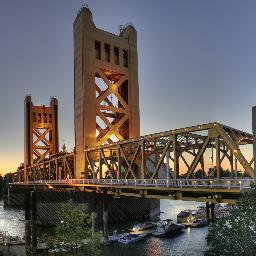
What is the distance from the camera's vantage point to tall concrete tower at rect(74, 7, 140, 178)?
251ft

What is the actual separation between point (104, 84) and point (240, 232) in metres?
58.2

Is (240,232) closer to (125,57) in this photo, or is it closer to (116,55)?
(116,55)

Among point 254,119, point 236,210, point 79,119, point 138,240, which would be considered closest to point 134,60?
point 79,119

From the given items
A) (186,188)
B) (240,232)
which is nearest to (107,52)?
(186,188)

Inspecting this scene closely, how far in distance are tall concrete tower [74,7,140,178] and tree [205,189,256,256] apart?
1879 inches

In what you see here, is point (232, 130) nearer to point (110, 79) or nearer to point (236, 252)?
point (236, 252)

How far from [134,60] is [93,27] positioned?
417 inches

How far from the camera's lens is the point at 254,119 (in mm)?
35188

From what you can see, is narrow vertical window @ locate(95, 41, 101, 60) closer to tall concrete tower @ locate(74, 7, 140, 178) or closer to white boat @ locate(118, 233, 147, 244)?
tall concrete tower @ locate(74, 7, 140, 178)

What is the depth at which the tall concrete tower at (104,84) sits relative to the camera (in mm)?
76562

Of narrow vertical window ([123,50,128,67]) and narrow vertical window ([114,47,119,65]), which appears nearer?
narrow vertical window ([114,47,119,65])

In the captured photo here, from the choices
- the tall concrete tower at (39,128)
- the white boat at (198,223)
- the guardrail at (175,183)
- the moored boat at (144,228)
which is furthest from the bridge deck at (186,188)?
the tall concrete tower at (39,128)

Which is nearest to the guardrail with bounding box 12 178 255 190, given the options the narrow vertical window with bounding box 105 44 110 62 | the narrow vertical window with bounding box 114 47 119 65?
the narrow vertical window with bounding box 105 44 110 62

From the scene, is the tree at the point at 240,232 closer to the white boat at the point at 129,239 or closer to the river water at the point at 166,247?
the river water at the point at 166,247
